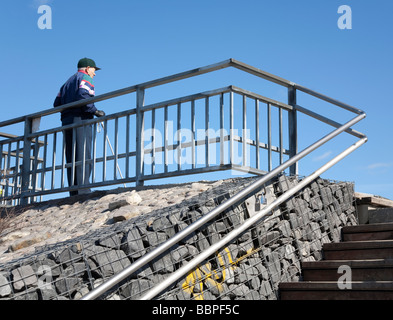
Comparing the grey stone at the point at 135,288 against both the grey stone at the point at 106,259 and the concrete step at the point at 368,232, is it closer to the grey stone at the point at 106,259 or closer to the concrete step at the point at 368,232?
the grey stone at the point at 106,259

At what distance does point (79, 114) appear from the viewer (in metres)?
9.57

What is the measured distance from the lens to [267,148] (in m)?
7.79

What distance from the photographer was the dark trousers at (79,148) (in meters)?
8.95

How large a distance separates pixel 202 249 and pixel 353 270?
174cm

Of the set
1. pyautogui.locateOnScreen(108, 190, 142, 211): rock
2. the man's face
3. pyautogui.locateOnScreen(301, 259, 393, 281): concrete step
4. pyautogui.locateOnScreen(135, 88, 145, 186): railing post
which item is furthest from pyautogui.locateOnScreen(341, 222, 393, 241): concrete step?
the man's face

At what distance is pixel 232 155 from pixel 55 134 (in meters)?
3.70

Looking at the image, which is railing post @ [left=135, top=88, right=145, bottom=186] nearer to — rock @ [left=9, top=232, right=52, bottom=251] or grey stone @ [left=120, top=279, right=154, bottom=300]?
rock @ [left=9, top=232, right=52, bottom=251]

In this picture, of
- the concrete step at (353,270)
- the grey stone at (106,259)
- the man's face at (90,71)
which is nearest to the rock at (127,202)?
the grey stone at (106,259)

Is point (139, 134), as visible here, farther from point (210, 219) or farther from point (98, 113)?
point (210, 219)

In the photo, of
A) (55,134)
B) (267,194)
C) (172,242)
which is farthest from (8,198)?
(172,242)

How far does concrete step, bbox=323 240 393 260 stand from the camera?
20.9ft

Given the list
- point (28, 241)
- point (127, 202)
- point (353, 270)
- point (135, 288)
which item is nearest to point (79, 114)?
point (127, 202)
